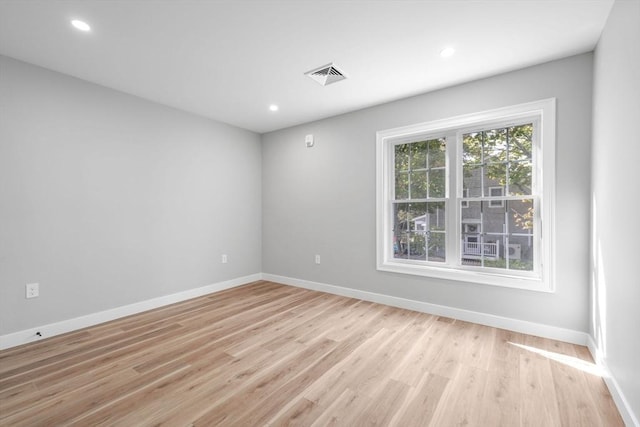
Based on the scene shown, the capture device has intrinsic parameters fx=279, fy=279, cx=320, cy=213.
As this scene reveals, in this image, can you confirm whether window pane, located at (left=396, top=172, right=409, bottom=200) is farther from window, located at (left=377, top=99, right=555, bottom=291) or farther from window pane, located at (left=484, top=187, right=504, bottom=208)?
window pane, located at (left=484, top=187, right=504, bottom=208)

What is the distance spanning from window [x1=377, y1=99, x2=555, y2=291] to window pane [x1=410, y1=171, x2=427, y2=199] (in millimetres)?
12

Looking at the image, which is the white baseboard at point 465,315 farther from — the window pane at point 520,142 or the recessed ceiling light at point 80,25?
the recessed ceiling light at point 80,25

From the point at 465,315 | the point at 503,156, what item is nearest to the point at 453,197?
the point at 503,156

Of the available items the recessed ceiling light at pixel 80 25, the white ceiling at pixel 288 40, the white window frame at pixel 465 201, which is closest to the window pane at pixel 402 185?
the white window frame at pixel 465 201

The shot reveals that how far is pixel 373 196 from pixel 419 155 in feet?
2.51

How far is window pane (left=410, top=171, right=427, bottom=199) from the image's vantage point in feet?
11.3

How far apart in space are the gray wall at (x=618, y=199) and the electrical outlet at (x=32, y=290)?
175 inches

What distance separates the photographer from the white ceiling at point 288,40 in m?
1.94

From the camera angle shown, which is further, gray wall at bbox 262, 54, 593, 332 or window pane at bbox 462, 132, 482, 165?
window pane at bbox 462, 132, 482, 165

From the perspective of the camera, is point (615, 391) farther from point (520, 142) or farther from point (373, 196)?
point (373, 196)

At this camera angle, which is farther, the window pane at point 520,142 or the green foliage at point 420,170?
the green foliage at point 420,170

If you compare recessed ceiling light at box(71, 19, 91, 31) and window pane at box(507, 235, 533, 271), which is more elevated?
recessed ceiling light at box(71, 19, 91, 31)

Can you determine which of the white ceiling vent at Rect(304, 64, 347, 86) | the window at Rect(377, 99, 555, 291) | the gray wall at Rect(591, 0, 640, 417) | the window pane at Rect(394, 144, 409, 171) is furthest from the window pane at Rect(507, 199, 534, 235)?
the white ceiling vent at Rect(304, 64, 347, 86)

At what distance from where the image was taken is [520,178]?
9.41ft
